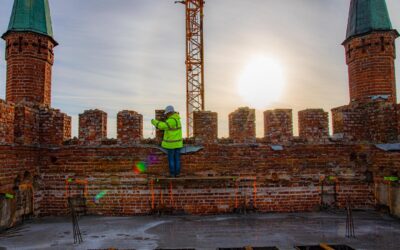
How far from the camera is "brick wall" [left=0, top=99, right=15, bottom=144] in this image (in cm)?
769

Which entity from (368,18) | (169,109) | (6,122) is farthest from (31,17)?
(368,18)

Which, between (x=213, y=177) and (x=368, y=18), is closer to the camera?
(x=213, y=177)

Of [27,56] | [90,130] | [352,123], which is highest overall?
[27,56]

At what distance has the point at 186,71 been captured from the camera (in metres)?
24.5

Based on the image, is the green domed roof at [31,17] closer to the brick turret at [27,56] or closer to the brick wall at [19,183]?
the brick turret at [27,56]

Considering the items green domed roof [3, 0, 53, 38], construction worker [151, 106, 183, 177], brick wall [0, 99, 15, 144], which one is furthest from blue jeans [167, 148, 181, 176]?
green domed roof [3, 0, 53, 38]

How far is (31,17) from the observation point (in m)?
9.99

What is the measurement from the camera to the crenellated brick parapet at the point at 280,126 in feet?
32.4

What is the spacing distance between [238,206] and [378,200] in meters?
3.95

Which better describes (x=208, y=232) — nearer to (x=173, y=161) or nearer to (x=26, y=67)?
(x=173, y=161)

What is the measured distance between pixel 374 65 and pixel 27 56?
10413 mm

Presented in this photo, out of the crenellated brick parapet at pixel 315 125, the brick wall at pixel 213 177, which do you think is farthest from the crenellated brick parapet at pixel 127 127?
the crenellated brick parapet at pixel 315 125

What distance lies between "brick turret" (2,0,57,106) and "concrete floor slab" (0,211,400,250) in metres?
3.67

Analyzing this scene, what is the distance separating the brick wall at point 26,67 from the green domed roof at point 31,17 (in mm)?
187
